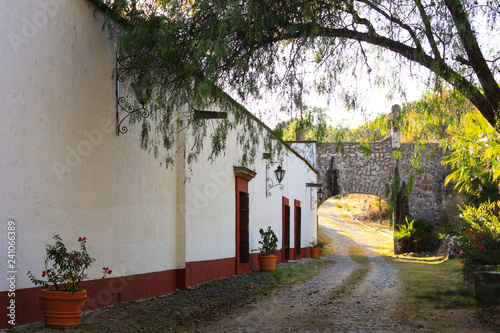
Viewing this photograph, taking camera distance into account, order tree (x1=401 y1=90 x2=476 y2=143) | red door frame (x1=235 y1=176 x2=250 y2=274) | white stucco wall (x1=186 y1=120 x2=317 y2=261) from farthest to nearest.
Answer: red door frame (x1=235 y1=176 x2=250 y2=274), white stucco wall (x1=186 y1=120 x2=317 y2=261), tree (x1=401 y1=90 x2=476 y2=143)

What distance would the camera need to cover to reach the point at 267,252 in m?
12.5

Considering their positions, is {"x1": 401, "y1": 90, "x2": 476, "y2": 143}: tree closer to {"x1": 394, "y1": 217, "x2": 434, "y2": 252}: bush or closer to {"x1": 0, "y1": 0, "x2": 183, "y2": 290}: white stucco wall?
{"x1": 0, "y1": 0, "x2": 183, "y2": 290}: white stucco wall

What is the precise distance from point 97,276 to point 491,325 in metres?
4.12

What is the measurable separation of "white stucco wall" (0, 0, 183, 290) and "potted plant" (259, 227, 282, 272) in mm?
5241

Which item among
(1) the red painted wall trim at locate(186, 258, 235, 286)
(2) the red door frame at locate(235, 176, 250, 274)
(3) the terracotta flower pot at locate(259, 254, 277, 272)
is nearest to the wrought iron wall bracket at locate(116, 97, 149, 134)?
(1) the red painted wall trim at locate(186, 258, 235, 286)

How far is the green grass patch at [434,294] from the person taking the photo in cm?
706

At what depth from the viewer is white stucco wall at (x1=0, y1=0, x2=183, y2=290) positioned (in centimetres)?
472

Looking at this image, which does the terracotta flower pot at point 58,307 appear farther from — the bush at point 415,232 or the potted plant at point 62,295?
the bush at point 415,232

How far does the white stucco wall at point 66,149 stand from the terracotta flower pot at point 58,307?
28cm

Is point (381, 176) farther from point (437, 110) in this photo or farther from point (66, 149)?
point (66, 149)

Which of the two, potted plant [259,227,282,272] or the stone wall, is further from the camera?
the stone wall

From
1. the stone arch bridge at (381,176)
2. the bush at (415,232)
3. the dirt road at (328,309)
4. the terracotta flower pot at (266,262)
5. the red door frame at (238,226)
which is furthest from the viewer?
the stone arch bridge at (381,176)

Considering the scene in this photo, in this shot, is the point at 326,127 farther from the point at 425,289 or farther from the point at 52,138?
the point at 425,289

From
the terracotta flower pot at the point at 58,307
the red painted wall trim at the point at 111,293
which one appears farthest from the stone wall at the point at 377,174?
the terracotta flower pot at the point at 58,307
